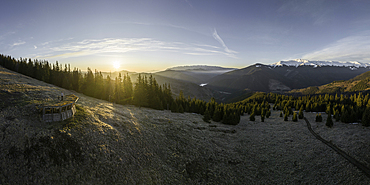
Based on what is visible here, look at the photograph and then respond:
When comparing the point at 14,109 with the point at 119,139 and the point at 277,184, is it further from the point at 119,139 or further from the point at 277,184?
the point at 277,184

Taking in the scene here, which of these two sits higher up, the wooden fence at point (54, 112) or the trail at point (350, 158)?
the wooden fence at point (54, 112)

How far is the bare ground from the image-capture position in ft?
52.7

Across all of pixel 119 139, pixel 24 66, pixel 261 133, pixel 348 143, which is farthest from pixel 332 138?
pixel 24 66

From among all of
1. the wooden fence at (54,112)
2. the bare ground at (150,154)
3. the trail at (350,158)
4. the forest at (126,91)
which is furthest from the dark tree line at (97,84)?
the trail at (350,158)

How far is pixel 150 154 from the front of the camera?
2433cm

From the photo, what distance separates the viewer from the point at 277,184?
24.3 metres

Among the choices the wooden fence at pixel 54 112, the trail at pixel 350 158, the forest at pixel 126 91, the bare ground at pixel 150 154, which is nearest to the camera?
→ the bare ground at pixel 150 154

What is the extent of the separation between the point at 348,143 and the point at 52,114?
62.2m

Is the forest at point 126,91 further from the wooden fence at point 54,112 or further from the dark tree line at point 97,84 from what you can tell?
the wooden fence at point 54,112

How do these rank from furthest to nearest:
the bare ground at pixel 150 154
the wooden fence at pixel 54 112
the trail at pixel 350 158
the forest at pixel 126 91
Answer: the forest at pixel 126 91 < the trail at pixel 350 158 < the wooden fence at pixel 54 112 < the bare ground at pixel 150 154

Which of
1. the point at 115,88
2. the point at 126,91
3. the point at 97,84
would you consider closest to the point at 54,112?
the point at 115,88

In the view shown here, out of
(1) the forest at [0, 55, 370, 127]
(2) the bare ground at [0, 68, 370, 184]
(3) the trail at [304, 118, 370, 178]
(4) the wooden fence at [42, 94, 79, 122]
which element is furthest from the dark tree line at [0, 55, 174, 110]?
(3) the trail at [304, 118, 370, 178]

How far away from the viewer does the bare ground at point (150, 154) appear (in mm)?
16078

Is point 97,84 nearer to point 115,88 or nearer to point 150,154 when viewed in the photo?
point 115,88
